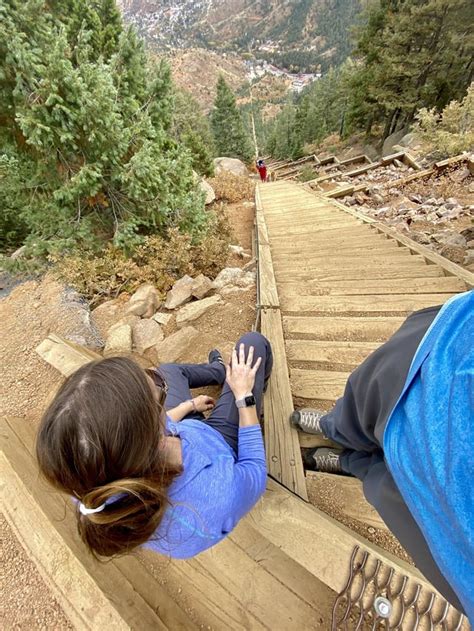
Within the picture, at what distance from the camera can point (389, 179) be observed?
10.0 meters

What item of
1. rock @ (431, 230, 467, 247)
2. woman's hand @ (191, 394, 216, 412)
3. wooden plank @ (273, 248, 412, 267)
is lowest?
rock @ (431, 230, 467, 247)

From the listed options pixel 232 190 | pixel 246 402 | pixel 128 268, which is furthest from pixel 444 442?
pixel 232 190

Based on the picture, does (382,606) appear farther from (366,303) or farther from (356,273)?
(356,273)

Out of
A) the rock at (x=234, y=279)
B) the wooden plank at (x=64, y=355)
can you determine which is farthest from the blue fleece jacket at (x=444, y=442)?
the rock at (x=234, y=279)

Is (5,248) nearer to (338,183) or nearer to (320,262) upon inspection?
(320,262)

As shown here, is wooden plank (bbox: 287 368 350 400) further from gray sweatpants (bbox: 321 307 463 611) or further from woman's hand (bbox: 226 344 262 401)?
gray sweatpants (bbox: 321 307 463 611)

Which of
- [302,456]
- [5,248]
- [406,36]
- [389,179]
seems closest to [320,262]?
[302,456]

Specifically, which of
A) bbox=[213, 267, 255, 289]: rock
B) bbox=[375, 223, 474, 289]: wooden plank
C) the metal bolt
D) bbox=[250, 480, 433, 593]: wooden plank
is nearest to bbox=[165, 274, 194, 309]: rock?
bbox=[213, 267, 255, 289]: rock

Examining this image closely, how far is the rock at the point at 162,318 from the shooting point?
136 inches

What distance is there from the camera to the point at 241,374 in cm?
173

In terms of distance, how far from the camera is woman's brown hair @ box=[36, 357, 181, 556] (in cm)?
81

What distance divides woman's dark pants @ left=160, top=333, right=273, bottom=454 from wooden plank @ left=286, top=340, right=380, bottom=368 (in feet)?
1.39

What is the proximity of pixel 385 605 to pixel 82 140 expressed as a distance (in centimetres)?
474

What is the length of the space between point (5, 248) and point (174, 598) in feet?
22.7
